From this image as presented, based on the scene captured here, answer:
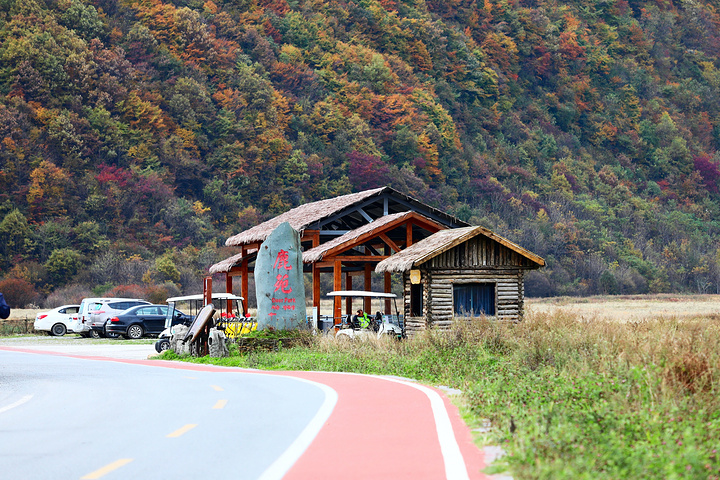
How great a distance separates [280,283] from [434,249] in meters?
5.08

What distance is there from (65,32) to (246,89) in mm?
16818

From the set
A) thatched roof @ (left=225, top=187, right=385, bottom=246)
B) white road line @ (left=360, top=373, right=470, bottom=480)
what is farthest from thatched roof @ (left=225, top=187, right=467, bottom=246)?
white road line @ (left=360, top=373, right=470, bottom=480)

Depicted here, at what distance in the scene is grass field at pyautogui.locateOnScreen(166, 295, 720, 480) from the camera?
7.22m

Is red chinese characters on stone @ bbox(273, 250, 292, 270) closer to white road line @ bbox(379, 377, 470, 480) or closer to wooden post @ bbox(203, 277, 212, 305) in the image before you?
wooden post @ bbox(203, 277, 212, 305)

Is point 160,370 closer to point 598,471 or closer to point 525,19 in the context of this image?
point 598,471

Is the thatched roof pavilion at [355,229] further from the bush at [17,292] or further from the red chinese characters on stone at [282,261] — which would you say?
the bush at [17,292]

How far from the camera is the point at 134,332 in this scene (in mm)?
38938

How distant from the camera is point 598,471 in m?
6.96

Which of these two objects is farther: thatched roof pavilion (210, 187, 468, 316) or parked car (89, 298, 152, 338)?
parked car (89, 298, 152, 338)

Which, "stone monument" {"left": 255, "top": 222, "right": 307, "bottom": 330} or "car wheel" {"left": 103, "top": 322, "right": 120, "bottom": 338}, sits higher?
"stone monument" {"left": 255, "top": 222, "right": 307, "bottom": 330}

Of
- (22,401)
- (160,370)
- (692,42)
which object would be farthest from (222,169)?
(692,42)

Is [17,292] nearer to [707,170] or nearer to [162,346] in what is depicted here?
[162,346]

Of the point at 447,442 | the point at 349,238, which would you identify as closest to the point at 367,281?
the point at 349,238

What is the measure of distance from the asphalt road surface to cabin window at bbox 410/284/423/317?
13317 millimetres
